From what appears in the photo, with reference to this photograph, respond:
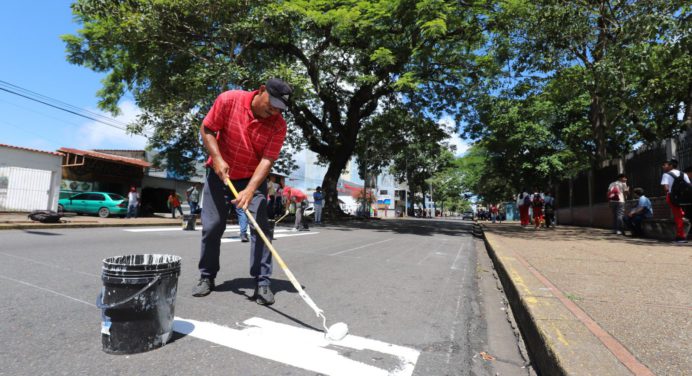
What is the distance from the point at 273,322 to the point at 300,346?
1.68ft

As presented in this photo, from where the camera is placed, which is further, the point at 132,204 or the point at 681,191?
the point at 132,204

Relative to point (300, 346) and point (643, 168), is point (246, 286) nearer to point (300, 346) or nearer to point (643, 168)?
point (300, 346)

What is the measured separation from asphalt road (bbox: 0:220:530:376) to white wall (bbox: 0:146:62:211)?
47.3ft

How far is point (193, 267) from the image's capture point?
193 inches

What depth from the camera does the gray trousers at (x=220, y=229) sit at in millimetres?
3527

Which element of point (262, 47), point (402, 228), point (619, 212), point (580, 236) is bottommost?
point (402, 228)

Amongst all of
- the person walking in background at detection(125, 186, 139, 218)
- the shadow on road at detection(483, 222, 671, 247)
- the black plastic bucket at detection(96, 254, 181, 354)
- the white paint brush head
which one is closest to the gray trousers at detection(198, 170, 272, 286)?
the white paint brush head

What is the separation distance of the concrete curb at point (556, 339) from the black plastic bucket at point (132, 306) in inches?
85.5

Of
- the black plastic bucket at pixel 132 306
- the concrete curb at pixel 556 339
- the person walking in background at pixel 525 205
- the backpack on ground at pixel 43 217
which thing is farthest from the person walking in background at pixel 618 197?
the backpack on ground at pixel 43 217

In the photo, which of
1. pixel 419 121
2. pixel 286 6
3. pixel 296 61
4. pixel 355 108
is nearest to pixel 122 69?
pixel 296 61

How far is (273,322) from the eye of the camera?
295 cm

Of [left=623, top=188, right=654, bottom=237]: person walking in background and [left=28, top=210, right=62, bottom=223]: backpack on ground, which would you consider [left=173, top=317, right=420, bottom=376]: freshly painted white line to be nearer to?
[left=623, top=188, right=654, bottom=237]: person walking in background

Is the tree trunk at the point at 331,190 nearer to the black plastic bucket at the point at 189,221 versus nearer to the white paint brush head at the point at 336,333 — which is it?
the black plastic bucket at the point at 189,221

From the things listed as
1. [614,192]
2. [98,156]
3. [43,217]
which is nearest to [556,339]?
[614,192]
